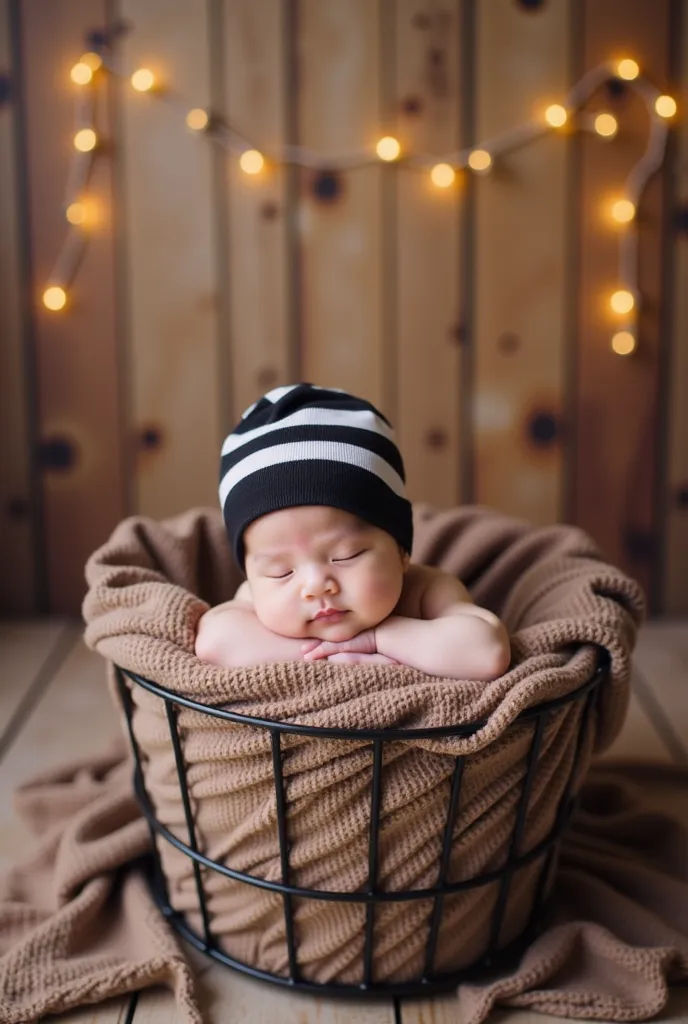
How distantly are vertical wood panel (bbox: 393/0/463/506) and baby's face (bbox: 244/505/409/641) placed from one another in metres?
0.76

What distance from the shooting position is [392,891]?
2.41ft

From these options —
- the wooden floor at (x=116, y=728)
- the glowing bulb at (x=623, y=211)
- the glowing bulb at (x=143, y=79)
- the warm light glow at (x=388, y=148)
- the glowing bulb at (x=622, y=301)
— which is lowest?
the wooden floor at (x=116, y=728)

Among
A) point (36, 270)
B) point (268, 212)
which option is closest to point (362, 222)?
point (268, 212)

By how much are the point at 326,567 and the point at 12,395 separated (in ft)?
3.01

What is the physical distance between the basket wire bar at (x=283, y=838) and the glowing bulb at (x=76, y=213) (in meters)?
1.02

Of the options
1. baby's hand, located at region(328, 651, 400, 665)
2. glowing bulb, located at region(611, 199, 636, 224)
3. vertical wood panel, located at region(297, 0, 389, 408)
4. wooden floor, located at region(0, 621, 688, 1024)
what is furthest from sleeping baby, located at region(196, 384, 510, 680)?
glowing bulb, located at region(611, 199, 636, 224)

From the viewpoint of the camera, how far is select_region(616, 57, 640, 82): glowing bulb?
1438 mm

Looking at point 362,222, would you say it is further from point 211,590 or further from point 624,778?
point 624,778

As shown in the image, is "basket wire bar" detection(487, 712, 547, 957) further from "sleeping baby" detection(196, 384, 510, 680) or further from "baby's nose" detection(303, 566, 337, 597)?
"baby's nose" detection(303, 566, 337, 597)

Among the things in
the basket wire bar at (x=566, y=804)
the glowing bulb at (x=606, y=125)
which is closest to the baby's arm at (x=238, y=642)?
the basket wire bar at (x=566, y=804)

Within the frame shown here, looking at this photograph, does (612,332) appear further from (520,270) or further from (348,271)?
(348,271)

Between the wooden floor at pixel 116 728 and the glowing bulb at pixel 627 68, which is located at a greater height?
the glowing bulb at pixel 627 68

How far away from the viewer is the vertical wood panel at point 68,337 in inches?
57.3

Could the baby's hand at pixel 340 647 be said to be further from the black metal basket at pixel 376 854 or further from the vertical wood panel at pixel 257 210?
the vertical wood panel at pixel 257 210
